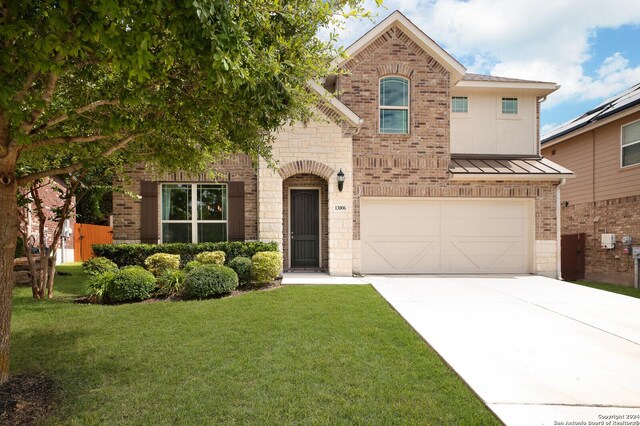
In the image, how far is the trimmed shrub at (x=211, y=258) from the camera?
9266 mm

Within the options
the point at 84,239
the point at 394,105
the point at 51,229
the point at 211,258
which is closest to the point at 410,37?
the point at 394,105

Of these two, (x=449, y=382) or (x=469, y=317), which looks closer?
(x=449, y=382)

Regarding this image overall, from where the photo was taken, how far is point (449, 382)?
3.83 metres

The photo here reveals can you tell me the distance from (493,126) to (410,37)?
402cm

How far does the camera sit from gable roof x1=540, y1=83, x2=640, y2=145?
1182 cm

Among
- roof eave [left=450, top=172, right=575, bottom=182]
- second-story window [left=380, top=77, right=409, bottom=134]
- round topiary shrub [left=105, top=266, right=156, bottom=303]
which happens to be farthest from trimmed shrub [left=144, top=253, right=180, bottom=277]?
roof eave [left=450, top=172, right=575, bottom=182]

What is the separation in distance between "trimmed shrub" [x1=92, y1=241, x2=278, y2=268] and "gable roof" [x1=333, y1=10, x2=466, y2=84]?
595 centimetres

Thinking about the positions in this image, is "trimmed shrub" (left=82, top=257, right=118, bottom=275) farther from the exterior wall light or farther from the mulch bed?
the exterior wall light

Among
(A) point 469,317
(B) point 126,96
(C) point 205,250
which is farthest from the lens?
(C) point 205,250

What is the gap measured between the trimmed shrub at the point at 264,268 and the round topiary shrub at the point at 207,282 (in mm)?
866

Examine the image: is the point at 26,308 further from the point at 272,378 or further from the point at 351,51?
the point at 351,51

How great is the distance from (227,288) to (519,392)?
562 cm

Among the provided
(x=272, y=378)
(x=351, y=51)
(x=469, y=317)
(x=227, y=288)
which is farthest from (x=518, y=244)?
(x=272, y=378)

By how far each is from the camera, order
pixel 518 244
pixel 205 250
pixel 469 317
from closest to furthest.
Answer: pixel 469 317 < pixel 205 250 < pixel 518 244
